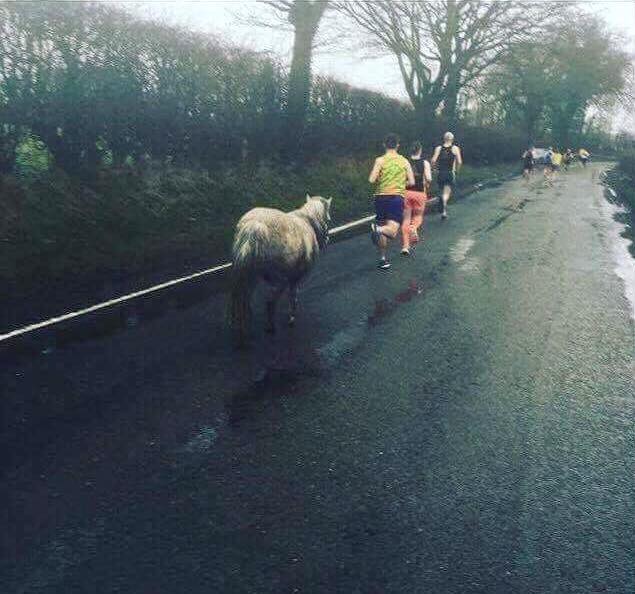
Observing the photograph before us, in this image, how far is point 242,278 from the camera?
5902 millimetres

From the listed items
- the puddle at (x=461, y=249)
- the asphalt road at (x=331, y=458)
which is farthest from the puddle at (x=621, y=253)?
the puddle at (x=461, y=249)

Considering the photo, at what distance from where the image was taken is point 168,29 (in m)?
13.2

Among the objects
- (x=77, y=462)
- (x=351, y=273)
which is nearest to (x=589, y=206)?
(x=351, y=273)

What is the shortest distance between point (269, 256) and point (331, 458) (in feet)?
8.45

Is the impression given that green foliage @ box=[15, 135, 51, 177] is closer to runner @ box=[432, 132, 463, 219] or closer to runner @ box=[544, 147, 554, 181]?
runner @ box=[432, 132, 463, 219]

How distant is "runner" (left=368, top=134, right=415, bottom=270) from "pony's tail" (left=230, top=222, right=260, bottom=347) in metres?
4.58

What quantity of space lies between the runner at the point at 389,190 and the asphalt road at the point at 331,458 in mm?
2845

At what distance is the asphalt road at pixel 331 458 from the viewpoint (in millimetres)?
3145

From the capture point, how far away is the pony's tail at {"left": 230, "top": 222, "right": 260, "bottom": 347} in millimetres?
5867

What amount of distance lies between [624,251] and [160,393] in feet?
35.8

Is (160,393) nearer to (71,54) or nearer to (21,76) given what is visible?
(21,76)

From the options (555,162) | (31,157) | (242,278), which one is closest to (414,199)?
(242,278)

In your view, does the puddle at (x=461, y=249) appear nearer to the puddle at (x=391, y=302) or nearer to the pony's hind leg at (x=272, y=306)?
the puddle at (x=391, y=302)

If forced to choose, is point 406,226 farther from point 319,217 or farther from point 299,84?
point 299,84
